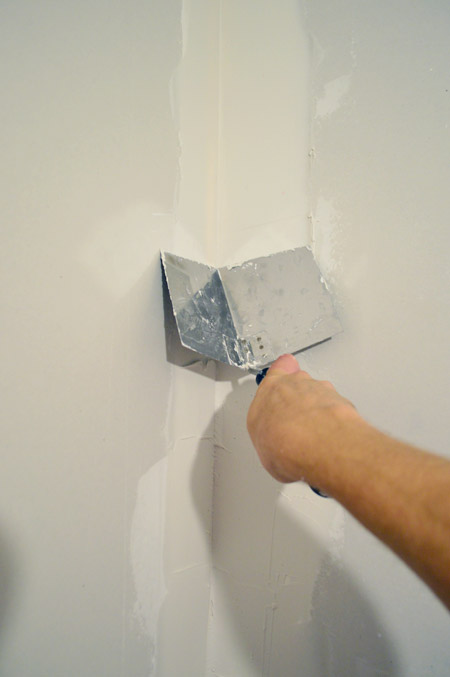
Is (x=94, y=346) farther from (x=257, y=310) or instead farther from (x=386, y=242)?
(x=386, y=242)

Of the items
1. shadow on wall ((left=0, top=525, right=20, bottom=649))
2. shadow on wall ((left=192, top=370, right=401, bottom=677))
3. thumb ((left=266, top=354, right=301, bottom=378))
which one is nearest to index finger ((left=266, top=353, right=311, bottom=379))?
thumb ((left=266, top=354, right=301, bottom=378))

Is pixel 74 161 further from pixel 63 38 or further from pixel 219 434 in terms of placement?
pixel 219 434

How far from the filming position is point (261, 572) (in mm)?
998

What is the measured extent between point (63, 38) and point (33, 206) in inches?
12.9

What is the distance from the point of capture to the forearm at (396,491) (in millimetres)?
337

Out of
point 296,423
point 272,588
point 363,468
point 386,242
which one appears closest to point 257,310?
point 386,242

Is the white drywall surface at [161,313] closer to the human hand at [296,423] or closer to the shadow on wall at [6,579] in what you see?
the shadow on wall at [6,579]

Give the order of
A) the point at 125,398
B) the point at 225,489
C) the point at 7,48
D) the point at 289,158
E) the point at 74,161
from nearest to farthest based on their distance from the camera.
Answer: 1. the point at 7,48
2. the point at 74,161
3. the point at 125,398
4. the point at 289,158
5. the point at 225,489

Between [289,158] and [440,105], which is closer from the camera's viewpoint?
[440,105]

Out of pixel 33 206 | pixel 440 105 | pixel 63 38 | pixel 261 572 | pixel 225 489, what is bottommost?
pixel 261 572

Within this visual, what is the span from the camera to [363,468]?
0.41 m

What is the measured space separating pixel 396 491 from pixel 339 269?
609mm

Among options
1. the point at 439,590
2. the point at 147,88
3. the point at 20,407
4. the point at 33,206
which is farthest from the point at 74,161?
the point at 439,590

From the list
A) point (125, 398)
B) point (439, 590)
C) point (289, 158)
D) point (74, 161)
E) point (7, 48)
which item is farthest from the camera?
point (289, 158)
